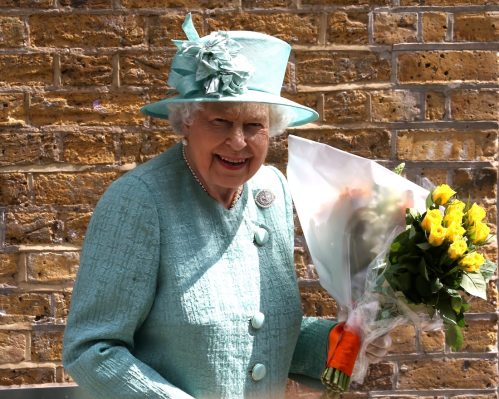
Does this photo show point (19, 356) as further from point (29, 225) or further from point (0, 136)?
point (0, 136)

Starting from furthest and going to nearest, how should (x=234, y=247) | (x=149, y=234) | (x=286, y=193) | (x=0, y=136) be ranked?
(x=0, y=136), (x=286, y=193), (x=234, y=247), (x=149, y=234)

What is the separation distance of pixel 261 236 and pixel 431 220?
0.52 m

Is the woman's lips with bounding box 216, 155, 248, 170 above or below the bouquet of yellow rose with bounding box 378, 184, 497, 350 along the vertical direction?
above

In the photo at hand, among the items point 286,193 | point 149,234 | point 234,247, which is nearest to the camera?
point 149,234

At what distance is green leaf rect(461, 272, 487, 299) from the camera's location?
8.19 feet

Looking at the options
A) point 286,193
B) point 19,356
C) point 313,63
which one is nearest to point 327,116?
point 313,63

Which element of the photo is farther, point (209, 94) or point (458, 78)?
point (458, 78)

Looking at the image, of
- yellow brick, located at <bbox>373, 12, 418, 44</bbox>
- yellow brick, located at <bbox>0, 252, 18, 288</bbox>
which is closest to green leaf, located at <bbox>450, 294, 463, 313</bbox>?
yellow brick, located at <bbox>373, 12, 418, 44</bbox>

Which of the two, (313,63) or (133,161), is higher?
(313,63)

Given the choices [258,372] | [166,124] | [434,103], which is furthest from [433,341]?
[258,372]

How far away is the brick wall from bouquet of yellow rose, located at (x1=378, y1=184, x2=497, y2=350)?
4.55ft

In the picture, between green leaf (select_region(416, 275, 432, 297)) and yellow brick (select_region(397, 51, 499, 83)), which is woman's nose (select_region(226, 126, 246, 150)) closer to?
green leaf (select_region(416, 275, 432, 297))

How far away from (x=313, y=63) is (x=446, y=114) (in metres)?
0.59

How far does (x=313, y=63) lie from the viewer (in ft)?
12.7
